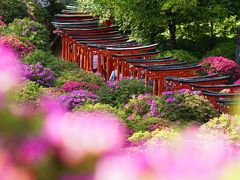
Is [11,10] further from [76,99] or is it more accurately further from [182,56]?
[76,99]

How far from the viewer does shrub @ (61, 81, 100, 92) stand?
12602mm

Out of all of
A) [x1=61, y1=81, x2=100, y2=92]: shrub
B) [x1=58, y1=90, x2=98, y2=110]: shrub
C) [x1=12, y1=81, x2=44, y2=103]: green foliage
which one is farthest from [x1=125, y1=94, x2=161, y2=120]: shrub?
[x1=61, y1=81, x2=100, y2=92]: shrub

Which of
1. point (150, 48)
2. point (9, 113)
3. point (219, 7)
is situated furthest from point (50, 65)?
point (9, 113)

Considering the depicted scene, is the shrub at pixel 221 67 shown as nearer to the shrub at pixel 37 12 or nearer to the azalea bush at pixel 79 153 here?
the shrub at pixel 37 12

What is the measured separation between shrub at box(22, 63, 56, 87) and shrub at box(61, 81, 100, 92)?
0.76 m

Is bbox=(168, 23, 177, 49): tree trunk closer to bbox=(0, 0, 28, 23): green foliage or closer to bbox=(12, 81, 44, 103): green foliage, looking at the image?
bbox=(0, 0, 28, 23): green foliage

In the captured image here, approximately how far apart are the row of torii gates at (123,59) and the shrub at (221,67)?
78cm

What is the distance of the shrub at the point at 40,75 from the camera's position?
13524mm

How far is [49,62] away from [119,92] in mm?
3471

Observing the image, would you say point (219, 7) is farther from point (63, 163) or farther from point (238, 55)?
point (63, 163)

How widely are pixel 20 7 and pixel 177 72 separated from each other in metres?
12.9

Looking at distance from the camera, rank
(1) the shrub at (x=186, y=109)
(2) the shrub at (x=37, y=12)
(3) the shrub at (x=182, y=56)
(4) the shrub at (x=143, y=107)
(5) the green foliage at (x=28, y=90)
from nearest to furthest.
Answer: (1) the shrub at (x=186, y=109), (5) the green foliage at (x=28, y=90), (4) the shrub at (x=143, y=107), (3) the shrub at (x=182, y=56), (2) the shrub at (x=37, y=12)

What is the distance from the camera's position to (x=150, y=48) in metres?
19.2

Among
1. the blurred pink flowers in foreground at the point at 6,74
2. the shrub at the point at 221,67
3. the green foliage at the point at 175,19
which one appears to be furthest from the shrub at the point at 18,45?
the blurred pink flowers in foreground at the point at 6,74
